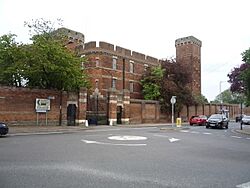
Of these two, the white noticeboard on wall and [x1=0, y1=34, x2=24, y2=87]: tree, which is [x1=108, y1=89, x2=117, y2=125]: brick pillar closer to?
the white noticeboard on wall

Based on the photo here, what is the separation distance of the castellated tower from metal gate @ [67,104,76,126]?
127ft

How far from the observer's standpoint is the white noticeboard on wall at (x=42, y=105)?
30203 millimetres

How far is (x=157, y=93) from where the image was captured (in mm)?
49844

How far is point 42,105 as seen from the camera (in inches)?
1203

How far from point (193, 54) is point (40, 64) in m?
46.4

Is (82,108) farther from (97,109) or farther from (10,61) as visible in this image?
(10,61)

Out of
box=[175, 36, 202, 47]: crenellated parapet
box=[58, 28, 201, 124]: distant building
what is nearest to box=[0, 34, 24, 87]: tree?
box=[58, 28, 201, 124]: distant building

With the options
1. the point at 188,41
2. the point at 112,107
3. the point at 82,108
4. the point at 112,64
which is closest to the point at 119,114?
the point at 112,107

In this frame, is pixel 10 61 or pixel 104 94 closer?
pixel 10 61

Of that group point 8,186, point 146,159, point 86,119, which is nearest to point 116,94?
point 86,119

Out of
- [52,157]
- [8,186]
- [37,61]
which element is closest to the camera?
[8,186]

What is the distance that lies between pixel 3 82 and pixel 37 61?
22.9 ft

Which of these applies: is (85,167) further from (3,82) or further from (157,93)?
(157,93)

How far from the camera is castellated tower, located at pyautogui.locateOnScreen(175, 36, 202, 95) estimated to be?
67625 mm
